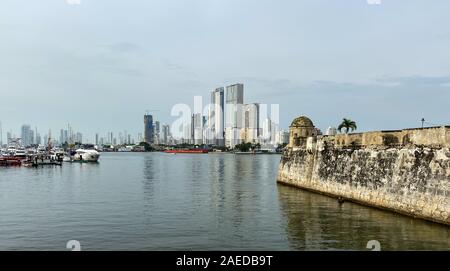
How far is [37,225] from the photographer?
69.4ft

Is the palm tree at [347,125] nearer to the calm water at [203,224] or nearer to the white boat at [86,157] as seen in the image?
the calm water at [203,224]

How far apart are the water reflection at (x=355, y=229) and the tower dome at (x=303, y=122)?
1467 cm

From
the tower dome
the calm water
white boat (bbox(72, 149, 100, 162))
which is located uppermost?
the tower dome

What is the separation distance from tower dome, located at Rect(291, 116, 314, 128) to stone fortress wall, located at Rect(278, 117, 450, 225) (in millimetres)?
2653

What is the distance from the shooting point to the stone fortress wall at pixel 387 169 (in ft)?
63.6

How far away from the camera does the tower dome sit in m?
40.9

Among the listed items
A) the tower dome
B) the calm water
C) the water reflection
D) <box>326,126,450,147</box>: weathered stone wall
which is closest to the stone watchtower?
the tower dome

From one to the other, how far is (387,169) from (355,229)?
19.3 feet

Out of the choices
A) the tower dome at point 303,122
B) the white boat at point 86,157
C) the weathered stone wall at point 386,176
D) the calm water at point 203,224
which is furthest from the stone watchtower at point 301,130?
the white boat at point 86,157

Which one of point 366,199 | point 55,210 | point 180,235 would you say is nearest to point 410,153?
point 366,199

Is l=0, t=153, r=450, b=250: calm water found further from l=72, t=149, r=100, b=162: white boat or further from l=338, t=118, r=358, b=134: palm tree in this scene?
l=72, t=149, r=100, b=162: white boat

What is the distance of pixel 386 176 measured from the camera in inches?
947

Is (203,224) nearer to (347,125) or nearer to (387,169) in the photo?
(387,169)
